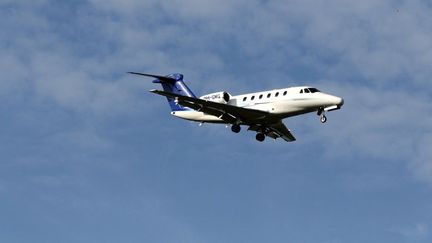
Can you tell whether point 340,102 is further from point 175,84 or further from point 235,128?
point 175,84

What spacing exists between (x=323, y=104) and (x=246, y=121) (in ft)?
18.4

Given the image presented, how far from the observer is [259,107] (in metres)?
55.3

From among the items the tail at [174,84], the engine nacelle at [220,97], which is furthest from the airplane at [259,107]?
the tail at [174,84]

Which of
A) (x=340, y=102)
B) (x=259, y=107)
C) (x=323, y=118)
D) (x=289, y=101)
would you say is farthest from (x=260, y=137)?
(x=340, y=102)

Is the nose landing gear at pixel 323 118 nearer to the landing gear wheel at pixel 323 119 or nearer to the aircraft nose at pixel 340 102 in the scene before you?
the landing gear wheel at pixel 323 119

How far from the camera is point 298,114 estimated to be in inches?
2133

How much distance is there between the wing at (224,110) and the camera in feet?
181

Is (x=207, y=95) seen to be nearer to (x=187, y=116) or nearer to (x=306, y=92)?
(x=187, y=116)

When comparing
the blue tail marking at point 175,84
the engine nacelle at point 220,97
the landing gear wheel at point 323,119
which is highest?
the blue tail marking at point 175,84

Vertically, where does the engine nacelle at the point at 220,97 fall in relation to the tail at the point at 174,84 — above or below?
below

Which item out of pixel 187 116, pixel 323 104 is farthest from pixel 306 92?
pixel 187 116

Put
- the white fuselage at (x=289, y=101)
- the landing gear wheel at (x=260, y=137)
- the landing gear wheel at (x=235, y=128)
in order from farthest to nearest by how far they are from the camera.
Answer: the landing gear wheel at (x=260, y=137) < the landing gear wheel at (x=235, y=128) < the white fuselage at (x=289, y=101)

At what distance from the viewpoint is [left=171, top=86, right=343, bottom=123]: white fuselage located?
2094 inches

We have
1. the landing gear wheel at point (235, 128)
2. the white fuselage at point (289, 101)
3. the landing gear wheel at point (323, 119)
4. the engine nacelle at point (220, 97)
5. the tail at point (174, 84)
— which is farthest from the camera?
the tail at point (174, 84)
